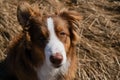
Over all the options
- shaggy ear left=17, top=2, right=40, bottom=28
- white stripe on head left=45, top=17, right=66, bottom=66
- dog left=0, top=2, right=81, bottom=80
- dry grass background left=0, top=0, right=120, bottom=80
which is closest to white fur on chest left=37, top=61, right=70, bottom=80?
dog left=0, top=2, right=81, bottom=80

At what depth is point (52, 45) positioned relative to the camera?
545cm

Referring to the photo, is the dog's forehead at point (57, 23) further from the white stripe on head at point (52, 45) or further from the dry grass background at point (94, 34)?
the dry grass background at point (94, 34)

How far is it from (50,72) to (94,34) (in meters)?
1.62

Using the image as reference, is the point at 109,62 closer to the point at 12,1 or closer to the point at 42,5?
the point at 42,5

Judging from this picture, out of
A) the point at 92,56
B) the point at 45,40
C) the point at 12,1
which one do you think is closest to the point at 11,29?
the point at 12,1

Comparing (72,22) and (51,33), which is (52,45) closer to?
(51,33)

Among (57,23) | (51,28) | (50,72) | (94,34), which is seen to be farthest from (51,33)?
(94,34)

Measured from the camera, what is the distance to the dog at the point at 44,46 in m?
5.53

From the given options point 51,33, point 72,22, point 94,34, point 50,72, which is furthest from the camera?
point 94,34

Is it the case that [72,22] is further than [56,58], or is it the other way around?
[72,22]

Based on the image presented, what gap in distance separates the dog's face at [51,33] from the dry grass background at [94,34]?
3.01ft

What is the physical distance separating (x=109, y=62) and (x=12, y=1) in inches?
86.8

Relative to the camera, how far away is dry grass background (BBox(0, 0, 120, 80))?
7012mm

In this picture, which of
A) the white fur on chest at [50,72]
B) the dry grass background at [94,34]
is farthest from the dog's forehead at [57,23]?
the dry grass background at [94,34]
